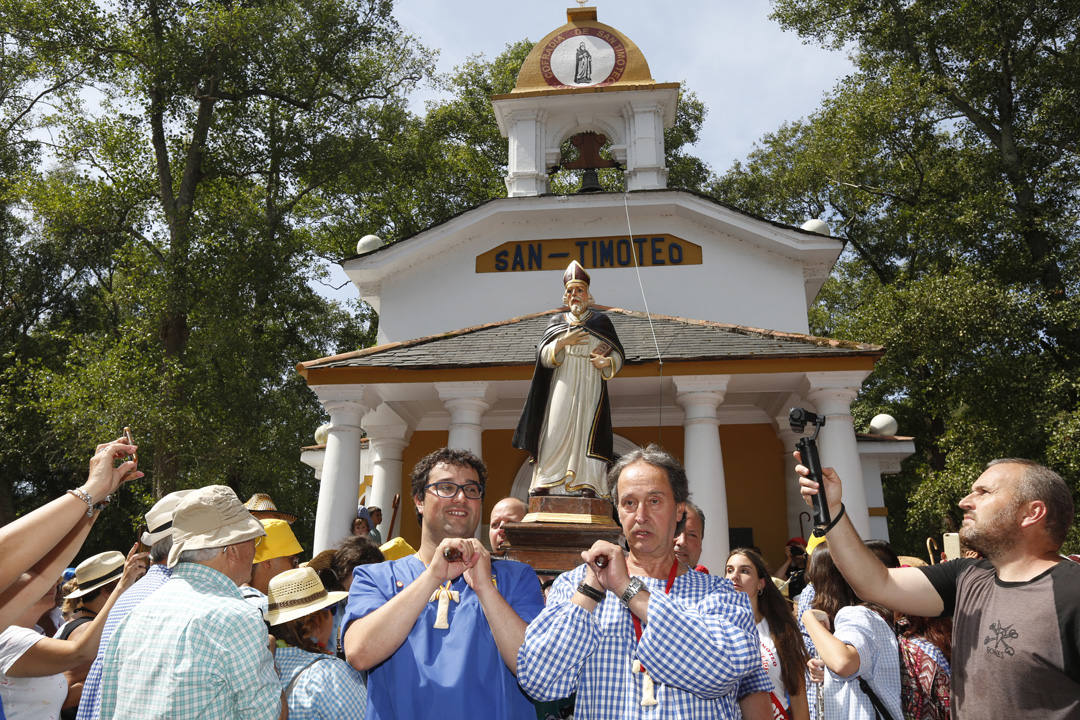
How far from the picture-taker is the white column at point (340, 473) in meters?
11.7

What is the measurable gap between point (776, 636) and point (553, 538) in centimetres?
235

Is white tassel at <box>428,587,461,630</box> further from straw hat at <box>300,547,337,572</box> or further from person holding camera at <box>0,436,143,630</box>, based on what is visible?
straw hat at <box>300,547,337,572</box>

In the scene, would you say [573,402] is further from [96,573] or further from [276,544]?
[96,573]

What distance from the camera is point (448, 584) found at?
9.96 ft

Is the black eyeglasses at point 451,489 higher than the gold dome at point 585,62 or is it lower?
lower

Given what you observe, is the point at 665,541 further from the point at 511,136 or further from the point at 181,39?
the point at 181,39

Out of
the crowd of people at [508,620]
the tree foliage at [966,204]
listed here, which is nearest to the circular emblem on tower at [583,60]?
the tree foliage at [966,204]

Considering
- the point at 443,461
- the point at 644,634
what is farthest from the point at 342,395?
the point at 644,634

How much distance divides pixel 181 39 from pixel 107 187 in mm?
4046

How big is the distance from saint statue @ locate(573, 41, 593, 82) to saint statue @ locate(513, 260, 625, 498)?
1050 centimetres

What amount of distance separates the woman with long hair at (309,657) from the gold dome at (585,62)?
14.0 meters

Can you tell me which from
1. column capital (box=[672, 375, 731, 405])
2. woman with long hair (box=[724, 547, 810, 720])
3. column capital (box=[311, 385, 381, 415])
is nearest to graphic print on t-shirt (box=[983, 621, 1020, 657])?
woman with long hair (box=[724, 547, 810, 720])

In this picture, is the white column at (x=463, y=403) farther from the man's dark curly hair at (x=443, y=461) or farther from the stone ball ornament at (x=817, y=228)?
the man's dark curly hair at (x=443, y=461)

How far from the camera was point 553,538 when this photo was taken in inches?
239
